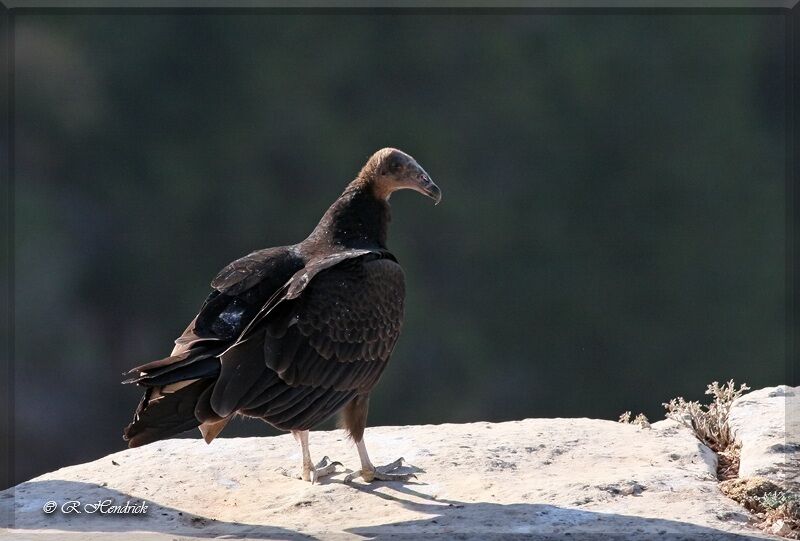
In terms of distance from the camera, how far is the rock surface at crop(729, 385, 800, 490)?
14.4ft

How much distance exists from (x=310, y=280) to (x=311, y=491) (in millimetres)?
803

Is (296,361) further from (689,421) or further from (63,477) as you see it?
(689,421)

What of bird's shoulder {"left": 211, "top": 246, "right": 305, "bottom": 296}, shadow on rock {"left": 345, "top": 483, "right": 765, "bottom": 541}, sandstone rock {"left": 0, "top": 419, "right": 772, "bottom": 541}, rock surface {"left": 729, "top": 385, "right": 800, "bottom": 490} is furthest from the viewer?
bird's shoulder {"left": 211, "top": 246, "right": 305, "bottom": 296}

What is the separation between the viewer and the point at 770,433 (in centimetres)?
476

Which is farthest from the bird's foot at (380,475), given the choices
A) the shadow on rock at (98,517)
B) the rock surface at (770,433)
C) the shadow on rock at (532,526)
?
the rock surface at (770,433)

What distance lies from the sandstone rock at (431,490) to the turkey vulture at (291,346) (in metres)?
0.27

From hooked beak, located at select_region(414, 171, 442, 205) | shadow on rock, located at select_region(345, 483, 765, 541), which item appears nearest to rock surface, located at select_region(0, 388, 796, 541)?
shadow on rock, located at select_region(345, 483, 765, 541)

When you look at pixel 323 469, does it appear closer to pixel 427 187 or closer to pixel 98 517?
pixel 98 517

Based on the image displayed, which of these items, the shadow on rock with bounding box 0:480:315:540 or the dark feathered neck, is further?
the dark feathered neck

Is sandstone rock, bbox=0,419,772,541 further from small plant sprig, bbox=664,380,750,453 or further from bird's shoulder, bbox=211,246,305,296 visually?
bird's shoulder, bbox=211,246,305,296

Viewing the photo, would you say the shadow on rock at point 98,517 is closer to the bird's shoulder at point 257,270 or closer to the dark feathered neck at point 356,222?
the bird's shoulder at point 257,270

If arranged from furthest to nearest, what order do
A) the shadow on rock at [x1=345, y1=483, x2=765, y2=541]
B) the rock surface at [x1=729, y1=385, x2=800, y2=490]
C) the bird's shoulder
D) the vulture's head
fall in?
1. the vulture's head
2. the bird's shoulder
3. the rock surface at [x1=729, y1=385, x2=800, y2=490]
4. the shadow on rock at [x1=345, y1=483, x2=765, y2=541]

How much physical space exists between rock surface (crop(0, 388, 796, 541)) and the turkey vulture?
10.6 inches

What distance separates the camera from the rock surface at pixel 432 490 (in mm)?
3992
